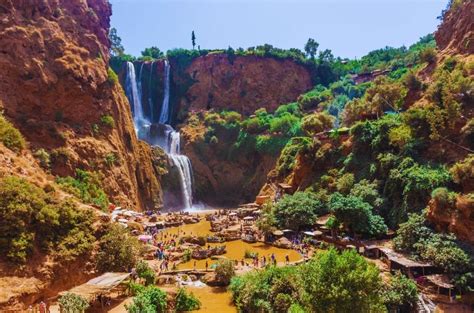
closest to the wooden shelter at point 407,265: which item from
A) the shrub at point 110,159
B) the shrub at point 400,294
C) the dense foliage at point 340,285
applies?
the shrub at point 400,294

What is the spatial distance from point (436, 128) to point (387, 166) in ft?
16.1

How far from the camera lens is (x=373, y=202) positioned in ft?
104

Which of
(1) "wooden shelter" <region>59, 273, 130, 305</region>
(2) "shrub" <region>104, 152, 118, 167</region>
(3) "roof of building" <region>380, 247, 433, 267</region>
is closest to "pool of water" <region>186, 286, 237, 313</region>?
(1) "wooden shelter" <region>59, 273, 130, 305</region>

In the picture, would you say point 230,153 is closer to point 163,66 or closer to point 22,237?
point 163,66

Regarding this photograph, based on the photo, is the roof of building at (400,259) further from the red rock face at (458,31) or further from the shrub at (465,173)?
the red rock face at (458,31)

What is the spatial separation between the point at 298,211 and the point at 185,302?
16.9 metres

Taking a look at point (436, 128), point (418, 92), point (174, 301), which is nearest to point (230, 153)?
point (418, 92)

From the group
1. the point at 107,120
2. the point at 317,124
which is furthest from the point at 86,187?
the point at 317,124

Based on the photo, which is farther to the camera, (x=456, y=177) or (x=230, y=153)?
(x=230, y=153)

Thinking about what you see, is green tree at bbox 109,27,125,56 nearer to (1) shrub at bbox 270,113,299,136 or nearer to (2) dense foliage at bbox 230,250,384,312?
(1) shrub at bbox 270,113,299,136

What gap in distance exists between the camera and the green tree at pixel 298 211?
34469 mm

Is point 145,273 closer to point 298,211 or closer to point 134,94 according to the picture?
point 298,211

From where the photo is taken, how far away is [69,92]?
132 ft

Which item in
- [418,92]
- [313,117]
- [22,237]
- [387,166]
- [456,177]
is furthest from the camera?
[313,117]
